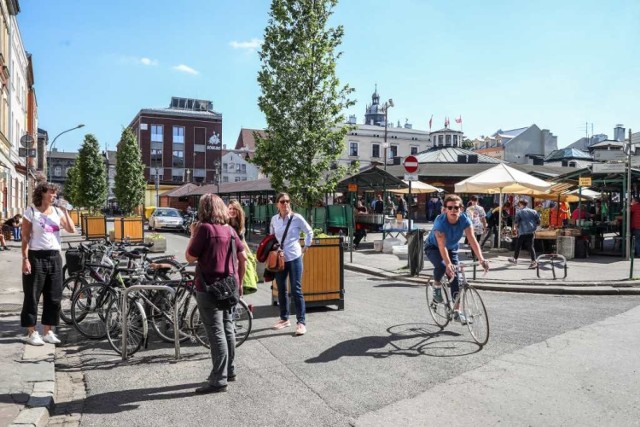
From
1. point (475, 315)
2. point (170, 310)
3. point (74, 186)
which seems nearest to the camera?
point (475, 315)

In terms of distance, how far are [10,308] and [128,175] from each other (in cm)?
2471

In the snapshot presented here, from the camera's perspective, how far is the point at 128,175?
31.8m

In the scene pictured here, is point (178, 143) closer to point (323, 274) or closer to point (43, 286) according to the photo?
point (323, 274)

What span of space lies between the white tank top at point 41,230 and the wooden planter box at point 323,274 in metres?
3.30

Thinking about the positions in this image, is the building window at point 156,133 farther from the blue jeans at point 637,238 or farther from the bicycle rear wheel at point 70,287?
the bicycle rear wheel at point 70,287

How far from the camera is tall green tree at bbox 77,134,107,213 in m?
34.8

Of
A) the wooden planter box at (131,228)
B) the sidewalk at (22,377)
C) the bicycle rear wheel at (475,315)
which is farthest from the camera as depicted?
the wooden planter box at (131,228)

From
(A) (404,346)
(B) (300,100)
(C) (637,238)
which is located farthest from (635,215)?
(A) (404,346)

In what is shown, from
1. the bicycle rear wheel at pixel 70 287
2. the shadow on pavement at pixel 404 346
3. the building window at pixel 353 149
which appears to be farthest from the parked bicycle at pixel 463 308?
the building window at pixel 353 149

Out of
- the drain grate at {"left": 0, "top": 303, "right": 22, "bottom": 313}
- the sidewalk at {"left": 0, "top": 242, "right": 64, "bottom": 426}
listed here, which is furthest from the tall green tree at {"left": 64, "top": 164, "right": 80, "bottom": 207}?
the sidewalk at {"left": 0, "top": 242, "right": 64, "bottom": 426}

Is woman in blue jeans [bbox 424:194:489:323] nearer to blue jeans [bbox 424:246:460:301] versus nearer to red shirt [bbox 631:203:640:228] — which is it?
blue jeans [bbox 424:246:460:301]

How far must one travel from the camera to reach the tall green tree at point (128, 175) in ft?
104

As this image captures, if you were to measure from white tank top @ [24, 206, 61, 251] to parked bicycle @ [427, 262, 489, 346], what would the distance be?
15.0 feet

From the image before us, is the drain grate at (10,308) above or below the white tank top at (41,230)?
below
